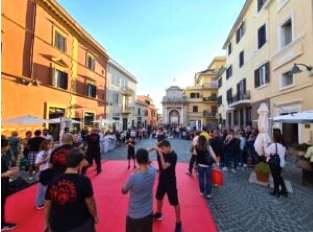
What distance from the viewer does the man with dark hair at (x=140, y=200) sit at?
10.7 ft

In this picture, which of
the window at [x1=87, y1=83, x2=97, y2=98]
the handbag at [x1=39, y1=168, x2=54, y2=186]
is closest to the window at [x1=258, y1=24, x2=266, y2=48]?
the window at [x1=87, y1=83, x2=97, y2=98]

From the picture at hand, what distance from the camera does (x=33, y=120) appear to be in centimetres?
A: 1177

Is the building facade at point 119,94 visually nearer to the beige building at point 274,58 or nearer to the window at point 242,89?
the window at point 242,89

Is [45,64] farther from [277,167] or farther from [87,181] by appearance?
[87,181]

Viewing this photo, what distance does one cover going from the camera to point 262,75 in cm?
1922

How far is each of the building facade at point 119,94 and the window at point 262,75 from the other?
1398cm

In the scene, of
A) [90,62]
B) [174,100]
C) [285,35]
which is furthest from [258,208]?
[174,100]

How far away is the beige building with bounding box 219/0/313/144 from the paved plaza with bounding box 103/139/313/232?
6.69 meters

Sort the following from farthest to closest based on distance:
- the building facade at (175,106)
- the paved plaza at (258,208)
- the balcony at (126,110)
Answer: the building facade at (175,106), the balcony at (126,110), the paved plaza at (258,208)

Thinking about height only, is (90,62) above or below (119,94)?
above

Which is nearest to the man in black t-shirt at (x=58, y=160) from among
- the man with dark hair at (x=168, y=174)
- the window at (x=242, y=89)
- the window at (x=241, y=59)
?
the man with dark hair at (x=168, y=174)

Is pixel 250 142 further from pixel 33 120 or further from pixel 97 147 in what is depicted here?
pixel 33 120

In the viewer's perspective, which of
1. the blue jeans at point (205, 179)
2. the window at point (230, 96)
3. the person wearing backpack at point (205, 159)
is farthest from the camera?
the window at point (230, 96)

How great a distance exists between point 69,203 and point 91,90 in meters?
22.8
